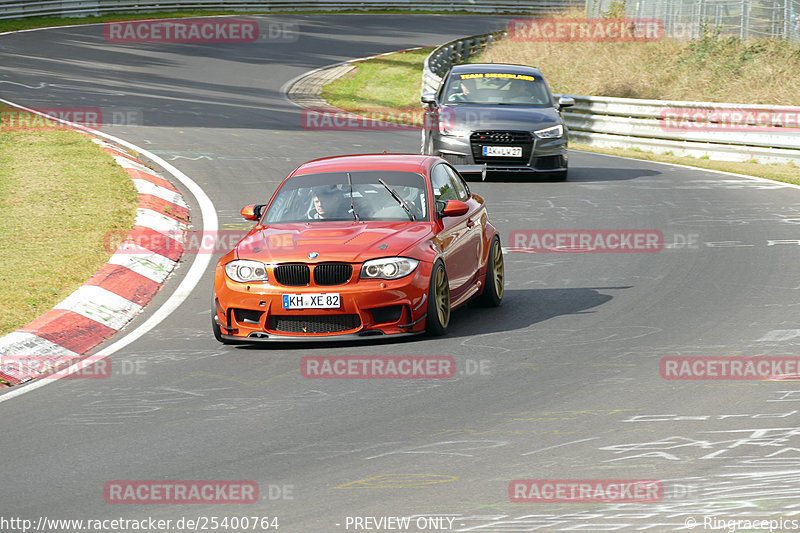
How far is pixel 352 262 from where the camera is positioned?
971cm

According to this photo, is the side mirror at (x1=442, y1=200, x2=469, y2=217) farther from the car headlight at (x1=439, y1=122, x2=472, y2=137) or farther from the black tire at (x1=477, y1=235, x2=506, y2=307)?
the car headlight at (x1=439, y1=122, x2=472, y2=137)

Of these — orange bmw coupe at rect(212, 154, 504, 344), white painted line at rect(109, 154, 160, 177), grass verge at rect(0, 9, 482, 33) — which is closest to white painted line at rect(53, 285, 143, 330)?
orange bmw coupe at rect(212, 154, 504, 344)

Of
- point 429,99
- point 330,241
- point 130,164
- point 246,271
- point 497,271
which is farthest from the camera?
point 429,99

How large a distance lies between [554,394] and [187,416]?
233cm

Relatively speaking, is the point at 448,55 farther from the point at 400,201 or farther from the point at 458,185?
the point at 400,201

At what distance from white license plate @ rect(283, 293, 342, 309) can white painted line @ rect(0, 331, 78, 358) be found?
1.72 metres

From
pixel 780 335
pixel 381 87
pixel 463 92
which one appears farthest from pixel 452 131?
pixel 381 87

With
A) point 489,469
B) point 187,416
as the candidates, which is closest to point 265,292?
point 187,416

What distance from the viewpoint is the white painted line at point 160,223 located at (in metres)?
14.6

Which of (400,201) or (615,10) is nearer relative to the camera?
(400,201)

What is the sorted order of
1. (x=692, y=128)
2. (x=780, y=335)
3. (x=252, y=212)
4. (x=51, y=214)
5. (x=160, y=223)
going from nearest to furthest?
1. (x=780, y=335)
2. (x=252, y=212)
3. (x=160, y=223)
4. (x=51, y=214)
5. (x=692, y=128)

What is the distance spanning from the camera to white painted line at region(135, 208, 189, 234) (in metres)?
14.6

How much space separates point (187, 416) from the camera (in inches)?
306

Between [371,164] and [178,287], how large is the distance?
7.78 feet
